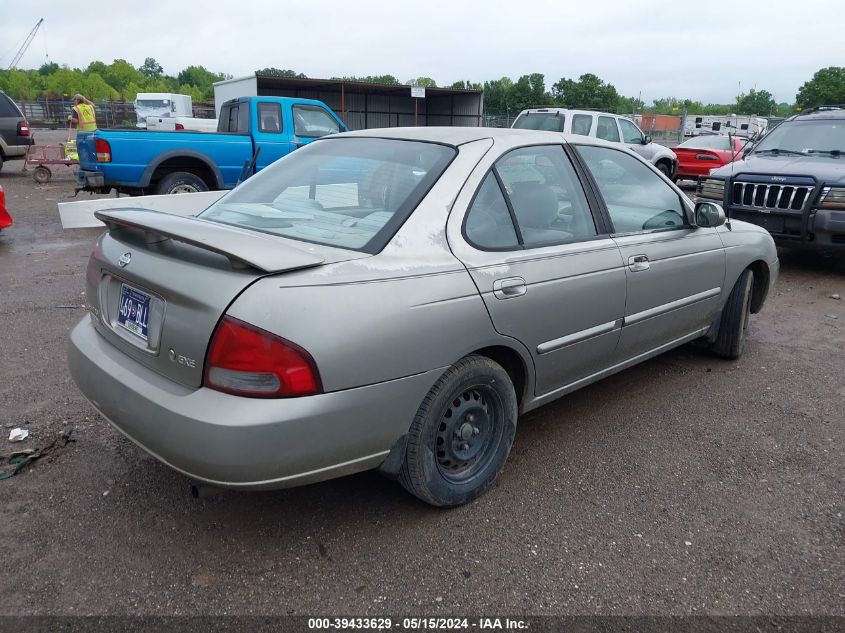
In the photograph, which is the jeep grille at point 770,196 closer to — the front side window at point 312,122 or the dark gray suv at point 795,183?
the dark gray suv at point 795,183

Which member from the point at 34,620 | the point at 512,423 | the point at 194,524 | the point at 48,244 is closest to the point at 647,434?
the point at 512,423

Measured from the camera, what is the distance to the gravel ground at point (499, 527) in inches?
94.4

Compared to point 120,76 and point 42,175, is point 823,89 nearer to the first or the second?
point 42,175

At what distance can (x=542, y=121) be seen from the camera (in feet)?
43.9

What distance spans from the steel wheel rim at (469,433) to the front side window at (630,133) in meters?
12.8

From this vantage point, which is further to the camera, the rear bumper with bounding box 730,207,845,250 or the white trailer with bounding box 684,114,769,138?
the white trailer with bounding box 684,114,769,138

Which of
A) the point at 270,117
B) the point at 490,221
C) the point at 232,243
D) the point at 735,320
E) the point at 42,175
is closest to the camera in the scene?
the point at 232,243

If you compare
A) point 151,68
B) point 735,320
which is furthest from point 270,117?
point 151,68

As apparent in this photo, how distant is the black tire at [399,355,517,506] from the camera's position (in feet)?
8.65

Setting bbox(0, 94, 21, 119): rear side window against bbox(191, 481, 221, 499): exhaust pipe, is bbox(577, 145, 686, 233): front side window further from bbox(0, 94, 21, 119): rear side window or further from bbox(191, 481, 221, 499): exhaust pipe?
bbox(0, 94, 21, 119): rear side window

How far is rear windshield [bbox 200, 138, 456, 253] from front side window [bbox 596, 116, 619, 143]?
37.0ft

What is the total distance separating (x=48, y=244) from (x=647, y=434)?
26.5ft

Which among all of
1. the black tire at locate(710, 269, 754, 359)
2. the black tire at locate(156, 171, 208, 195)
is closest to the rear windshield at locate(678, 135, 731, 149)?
the black tire at locate(156, 171, 208, 195)

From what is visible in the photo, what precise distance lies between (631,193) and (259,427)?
2736mm
